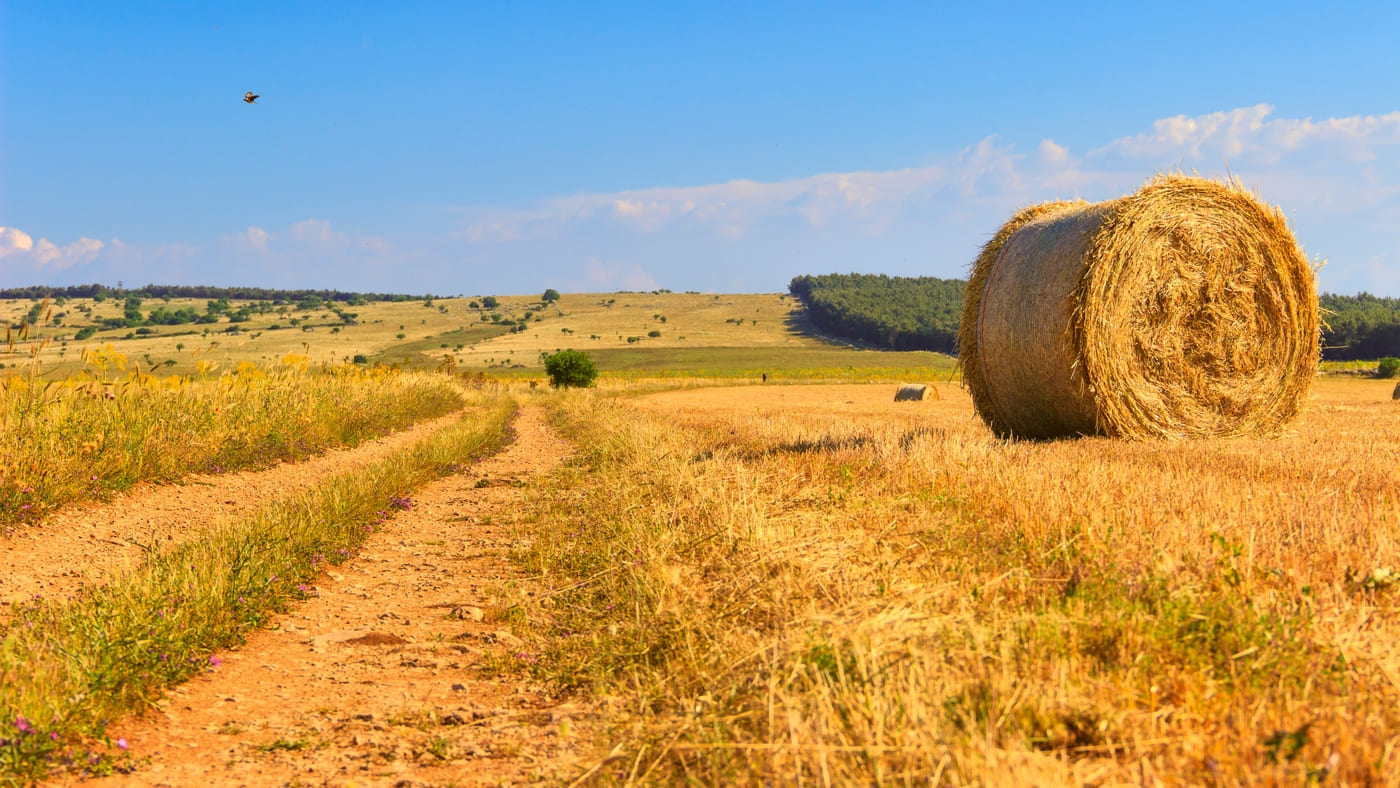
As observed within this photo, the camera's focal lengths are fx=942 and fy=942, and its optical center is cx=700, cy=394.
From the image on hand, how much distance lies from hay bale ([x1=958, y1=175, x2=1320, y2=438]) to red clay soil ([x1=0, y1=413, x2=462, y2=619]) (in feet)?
29.3

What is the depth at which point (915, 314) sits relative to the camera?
110688mm

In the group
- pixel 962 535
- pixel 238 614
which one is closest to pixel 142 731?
pixel 238 614

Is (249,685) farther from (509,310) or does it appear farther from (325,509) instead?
(509,310)

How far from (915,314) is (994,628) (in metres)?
110

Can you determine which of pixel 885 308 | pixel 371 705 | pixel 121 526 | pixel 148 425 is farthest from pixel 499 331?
pixel 371 705

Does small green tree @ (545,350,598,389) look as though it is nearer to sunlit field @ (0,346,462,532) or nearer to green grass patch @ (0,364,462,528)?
sunlit field @ (0,346,462,532)

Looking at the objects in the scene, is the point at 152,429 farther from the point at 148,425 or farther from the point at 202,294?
the point at 202,294

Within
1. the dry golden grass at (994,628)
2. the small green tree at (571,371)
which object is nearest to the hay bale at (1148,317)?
the dry golden grass at (994,628)

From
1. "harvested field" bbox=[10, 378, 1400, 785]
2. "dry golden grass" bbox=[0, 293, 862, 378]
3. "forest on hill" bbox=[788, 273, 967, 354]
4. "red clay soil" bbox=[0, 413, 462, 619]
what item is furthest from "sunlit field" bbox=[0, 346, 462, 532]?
"forest on hill" bbox=[788, 273, 967, 354]

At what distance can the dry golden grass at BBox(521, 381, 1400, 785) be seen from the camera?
8.80 ft

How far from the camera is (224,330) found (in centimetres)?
9775

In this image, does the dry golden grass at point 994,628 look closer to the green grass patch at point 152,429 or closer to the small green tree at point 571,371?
the green grass patch at point 152,429

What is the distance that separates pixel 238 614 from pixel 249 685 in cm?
91

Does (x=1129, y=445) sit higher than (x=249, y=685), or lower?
higher
